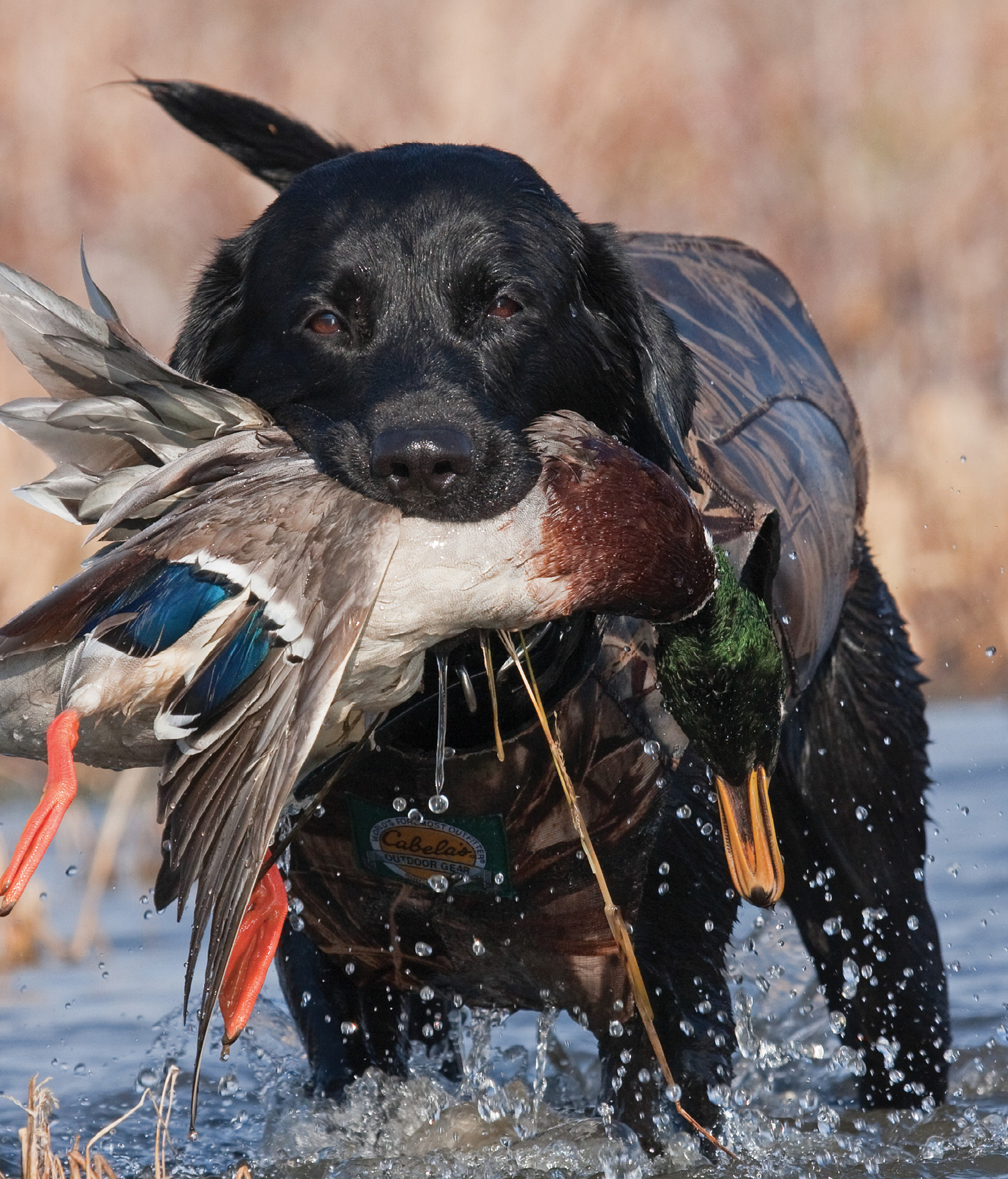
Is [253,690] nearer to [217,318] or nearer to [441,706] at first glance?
[441,706]

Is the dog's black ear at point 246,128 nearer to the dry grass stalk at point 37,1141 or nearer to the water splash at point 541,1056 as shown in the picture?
the water splash at point 541,1056

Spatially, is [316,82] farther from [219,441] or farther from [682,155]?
[219,441]

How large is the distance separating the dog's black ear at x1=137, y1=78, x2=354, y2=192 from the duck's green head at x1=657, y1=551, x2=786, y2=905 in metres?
1.60

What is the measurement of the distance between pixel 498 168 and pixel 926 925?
1.81 m

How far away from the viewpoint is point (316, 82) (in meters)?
9.50

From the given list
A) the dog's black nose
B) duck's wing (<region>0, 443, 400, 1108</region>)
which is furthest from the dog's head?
duck's wing (<region>0, 443, 400, 1108</region>)

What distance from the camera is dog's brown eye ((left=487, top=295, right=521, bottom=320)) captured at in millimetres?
2805

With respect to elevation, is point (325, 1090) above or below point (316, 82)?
below

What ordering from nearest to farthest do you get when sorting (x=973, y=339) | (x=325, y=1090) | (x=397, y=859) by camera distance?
(x=397, y=859) < (x=325, y=1090) < (x=973, y=339)

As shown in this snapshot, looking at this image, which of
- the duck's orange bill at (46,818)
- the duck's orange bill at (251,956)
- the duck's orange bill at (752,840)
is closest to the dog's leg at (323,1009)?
the duck's orange bill at (251,956)

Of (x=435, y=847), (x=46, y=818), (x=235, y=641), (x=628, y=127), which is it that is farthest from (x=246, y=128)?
(x=628, y=127)

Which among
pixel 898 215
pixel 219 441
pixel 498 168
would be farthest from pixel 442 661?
pixel 898 215

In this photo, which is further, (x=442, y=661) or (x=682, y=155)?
(x=682, y=155)

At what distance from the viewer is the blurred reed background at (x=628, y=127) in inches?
335
